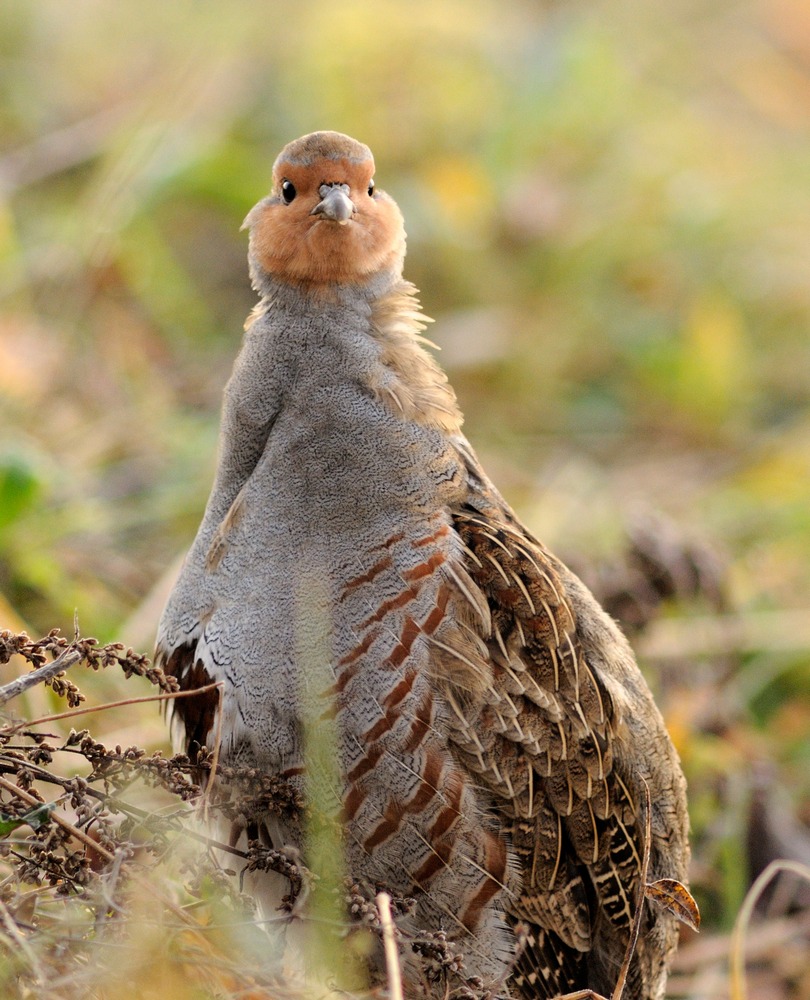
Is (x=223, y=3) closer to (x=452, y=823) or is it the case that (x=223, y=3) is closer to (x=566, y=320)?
(x=566, y=320)

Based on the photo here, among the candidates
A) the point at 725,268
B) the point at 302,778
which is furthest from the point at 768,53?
the point at 302,778

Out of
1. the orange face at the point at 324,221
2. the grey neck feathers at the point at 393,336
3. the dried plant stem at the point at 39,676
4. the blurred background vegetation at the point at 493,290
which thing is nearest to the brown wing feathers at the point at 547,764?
the grey neck feathers at the point at 393,336

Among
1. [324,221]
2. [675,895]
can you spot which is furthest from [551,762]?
[324,221]

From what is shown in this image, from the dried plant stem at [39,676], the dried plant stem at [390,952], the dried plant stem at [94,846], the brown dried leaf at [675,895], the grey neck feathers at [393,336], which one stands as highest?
the grey neck feathers at [393,336]

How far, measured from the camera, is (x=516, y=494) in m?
6.13

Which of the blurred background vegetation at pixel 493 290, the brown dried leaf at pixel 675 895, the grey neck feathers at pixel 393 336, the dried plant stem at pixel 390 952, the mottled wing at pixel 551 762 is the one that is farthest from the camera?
the blurred background vegetation at pixel 493 290

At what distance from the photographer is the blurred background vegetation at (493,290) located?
482cm

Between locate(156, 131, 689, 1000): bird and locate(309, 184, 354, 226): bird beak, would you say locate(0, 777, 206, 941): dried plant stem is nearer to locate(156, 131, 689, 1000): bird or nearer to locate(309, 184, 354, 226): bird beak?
locate(156, 131, 689, 1000): bird

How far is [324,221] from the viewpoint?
3.04 meters

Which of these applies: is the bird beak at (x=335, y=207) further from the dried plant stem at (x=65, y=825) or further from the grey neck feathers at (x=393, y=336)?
the dried plant stem at (x=65, y=825)

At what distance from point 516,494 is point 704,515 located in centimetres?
91

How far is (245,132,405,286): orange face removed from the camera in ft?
10.0

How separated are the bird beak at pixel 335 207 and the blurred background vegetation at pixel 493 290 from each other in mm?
1305

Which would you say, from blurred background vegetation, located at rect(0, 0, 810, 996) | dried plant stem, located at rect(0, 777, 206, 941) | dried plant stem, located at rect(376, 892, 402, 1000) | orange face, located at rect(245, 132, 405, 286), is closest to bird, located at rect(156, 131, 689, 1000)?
orange face, located at rect(245, 132, 405, 286)
